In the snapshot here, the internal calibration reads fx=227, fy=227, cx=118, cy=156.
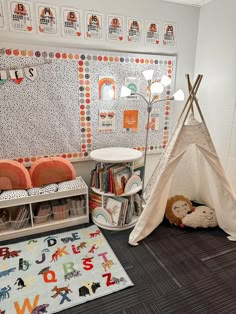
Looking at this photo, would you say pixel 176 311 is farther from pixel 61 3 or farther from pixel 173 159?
pixel 61 3

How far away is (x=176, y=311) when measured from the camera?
61.2 inches

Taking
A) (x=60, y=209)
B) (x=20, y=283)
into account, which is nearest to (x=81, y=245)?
(x=60, y=209)

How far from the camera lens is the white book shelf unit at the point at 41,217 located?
2.22m

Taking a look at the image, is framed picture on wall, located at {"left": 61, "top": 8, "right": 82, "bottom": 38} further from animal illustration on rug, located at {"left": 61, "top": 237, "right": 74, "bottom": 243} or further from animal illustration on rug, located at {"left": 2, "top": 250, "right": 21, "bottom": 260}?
animal illustration on rug, located at {"left": 2, "top": 250, "right": 21, "bottom": 260}

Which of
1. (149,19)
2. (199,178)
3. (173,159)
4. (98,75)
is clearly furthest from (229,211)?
(149,19)

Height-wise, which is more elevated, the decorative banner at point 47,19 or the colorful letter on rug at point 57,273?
the decorative banner at point 47,19

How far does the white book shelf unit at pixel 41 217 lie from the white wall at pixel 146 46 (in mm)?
399

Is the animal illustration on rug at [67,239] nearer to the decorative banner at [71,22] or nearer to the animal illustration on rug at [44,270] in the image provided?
the animal illustration on rug at [44,270]

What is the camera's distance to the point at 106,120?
264 cm

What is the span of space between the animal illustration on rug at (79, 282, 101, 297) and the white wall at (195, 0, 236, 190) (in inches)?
72.1

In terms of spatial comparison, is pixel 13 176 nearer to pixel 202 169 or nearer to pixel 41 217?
pixel 41 217

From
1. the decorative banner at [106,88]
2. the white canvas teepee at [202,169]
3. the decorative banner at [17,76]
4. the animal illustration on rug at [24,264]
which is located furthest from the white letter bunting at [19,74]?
the animal illustration on rug at [24,264]

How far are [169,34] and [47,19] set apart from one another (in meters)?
1.39

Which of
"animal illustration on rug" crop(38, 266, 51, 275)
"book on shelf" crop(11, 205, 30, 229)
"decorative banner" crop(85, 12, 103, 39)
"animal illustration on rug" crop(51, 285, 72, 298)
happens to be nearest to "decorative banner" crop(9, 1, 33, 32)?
"decorative banner" crop(85, 12, 103, 39)
